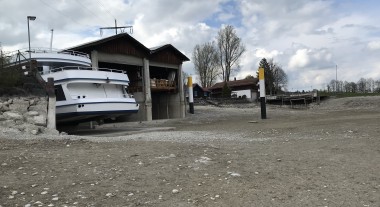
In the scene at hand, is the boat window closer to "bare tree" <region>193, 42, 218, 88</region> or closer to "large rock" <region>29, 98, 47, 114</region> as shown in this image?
"large rock" <region>29, 98, 47, 114</region>

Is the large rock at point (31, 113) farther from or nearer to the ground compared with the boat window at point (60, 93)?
nearer to the ground

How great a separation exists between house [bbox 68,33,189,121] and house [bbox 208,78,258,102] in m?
47.5

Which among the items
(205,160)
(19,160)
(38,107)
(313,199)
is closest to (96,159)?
(19,160)

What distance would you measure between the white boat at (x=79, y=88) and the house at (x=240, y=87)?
70.8 metres

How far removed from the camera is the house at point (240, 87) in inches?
3898

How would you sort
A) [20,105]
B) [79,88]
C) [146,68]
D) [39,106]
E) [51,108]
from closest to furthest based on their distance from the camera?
[20,105] < [39,106] < [51,108] < [79,88] < [146,68]

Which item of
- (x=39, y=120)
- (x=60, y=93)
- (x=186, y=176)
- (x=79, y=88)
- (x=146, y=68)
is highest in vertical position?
(x=146, y=68)

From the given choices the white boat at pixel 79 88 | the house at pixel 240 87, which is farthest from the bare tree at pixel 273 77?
the white boat at pixel 79 88

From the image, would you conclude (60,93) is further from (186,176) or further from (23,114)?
(186,176)

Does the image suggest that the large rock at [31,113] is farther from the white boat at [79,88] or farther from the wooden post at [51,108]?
the white boat at [79,88]

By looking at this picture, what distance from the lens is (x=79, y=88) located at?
24.4 meters

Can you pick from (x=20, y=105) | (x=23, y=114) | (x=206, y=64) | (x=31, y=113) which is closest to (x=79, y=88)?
(x=20, y=105)

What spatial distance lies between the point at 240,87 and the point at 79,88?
82.1 metres

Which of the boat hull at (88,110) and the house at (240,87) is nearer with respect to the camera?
the boat hull at (88,110)
